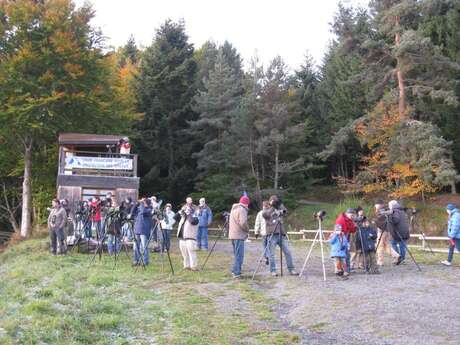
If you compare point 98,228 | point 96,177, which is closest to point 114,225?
point 98,228

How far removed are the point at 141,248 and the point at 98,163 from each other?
11149 mm

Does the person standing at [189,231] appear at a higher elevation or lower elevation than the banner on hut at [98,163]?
lower

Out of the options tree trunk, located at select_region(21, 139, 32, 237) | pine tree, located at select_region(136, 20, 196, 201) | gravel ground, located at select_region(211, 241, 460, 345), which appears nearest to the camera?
gravel ground, located at select_region(211, 241, 460, 345)

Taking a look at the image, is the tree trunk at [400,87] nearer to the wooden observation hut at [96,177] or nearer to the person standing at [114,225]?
the wooden observation hut at [96,177]

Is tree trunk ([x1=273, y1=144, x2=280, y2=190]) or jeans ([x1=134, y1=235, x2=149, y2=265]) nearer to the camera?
jeans ([x1=134, y1=235, x2=149, y2=265])

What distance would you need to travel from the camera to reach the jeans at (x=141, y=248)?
1467cm

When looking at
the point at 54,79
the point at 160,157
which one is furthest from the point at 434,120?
A: the point at 54,79

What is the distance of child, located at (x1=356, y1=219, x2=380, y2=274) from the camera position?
1307 centimetres

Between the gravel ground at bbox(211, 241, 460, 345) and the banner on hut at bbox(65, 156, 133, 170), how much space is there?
1371cm

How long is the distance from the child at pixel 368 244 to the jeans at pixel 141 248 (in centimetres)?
575

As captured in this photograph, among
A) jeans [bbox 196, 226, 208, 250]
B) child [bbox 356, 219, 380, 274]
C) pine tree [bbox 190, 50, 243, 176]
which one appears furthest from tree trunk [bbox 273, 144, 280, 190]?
child [bbox 356, 219, 380, 274]

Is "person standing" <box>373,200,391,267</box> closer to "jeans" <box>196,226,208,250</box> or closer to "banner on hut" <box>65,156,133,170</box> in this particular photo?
"jeans" <box>196,226,208,250</box>

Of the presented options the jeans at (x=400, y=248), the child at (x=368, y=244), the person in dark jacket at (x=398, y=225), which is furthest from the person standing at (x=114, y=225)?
the jeans at (x=400, y=248)

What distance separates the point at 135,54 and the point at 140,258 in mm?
50519
